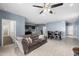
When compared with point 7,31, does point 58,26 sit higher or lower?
higher

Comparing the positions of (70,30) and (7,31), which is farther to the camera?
(70,30)

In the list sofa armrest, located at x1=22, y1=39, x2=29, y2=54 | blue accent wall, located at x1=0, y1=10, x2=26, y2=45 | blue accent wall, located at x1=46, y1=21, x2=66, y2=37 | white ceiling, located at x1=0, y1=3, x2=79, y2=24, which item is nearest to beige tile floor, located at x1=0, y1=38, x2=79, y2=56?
sofa armrest, located at x1=22, y1=39, x2=29, y2=54

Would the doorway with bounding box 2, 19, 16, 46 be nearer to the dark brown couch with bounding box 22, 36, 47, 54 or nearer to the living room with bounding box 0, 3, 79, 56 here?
the living room with bounding box 0, 3, 79, 56

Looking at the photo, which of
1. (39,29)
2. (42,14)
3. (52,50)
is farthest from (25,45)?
(42,14)

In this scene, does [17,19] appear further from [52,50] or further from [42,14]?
[52,50]

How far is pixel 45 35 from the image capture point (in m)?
2.22

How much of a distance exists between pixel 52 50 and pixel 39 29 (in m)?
0.60

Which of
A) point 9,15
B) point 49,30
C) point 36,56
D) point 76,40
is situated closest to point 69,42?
point 76,40

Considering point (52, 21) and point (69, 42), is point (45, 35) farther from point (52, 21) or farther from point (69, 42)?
point (69, 42)

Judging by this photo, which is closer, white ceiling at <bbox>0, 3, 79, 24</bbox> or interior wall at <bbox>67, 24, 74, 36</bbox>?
white ceiling at <bbox>0, 3, 79, 24</bbox>

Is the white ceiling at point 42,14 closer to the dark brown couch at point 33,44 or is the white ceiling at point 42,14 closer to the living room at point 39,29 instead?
the living room at point 39,29

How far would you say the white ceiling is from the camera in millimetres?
2045

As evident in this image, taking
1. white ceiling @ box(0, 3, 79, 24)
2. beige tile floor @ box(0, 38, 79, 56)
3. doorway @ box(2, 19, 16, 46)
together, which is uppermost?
white ceiling @ box(0, 3, 79, 24)

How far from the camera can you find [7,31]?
Result: 2102 millimetres
